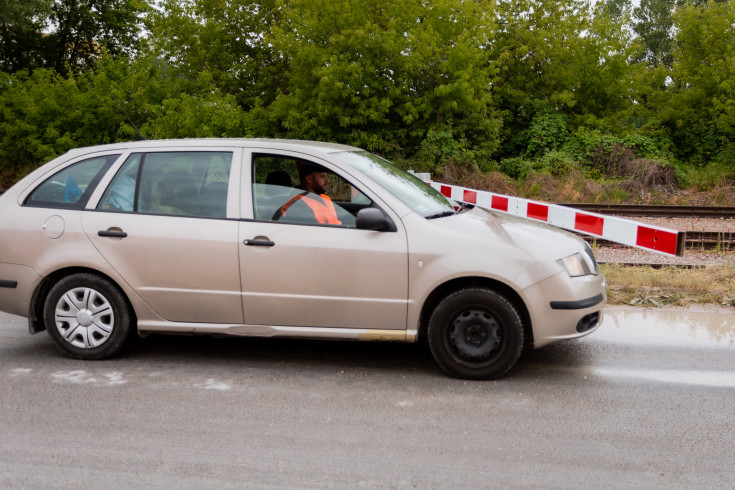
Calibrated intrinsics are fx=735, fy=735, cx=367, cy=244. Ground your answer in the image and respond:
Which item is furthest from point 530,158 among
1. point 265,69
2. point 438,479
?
point 438,479

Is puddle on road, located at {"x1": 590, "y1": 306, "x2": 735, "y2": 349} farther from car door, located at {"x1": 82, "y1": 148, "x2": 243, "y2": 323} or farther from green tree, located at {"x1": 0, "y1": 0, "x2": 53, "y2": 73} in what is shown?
green tree, located at {"x1": 0, "y1": 0, "x2": 53, "y2": 73}

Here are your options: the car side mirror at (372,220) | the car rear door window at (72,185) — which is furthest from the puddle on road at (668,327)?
the car rear door window at (72,185)

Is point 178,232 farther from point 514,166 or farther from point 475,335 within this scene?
point 514,166

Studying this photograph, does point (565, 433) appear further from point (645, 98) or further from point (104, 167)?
point (645, 98)

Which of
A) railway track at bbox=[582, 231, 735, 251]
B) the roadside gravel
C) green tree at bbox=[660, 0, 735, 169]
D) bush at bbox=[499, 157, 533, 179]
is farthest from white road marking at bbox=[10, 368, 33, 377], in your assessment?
green tree at bbox=[660, 0, 735, 169]

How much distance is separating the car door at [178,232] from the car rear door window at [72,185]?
15 centimetres

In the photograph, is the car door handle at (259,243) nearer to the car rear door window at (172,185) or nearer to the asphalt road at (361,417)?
the car rear door window at (172,185)

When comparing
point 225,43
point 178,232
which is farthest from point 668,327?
point 225,43

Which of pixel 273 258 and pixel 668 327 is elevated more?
pixel 273 258

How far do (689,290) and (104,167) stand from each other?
5876 millimetres

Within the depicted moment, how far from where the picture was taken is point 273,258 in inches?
202

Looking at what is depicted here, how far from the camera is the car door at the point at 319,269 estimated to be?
5043 mm

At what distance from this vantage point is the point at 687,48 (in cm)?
2298

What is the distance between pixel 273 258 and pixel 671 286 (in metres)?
4.81
